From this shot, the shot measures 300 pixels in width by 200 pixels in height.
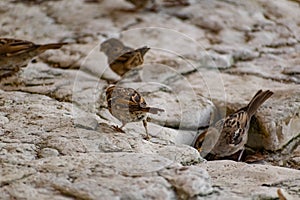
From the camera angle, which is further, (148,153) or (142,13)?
(142,13)

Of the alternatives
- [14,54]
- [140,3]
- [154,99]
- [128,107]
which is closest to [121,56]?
[154,99]

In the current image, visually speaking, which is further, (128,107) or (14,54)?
(14,54)

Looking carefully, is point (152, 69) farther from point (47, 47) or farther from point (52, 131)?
point (52, 131)

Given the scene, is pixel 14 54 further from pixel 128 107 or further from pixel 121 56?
pixel 128 107

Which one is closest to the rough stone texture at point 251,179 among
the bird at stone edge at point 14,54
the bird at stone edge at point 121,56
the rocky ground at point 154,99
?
the rocky ground at point 154,99

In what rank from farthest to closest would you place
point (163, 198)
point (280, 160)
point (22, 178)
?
point (280, 160) < point (22, 178) < point (163, 198)

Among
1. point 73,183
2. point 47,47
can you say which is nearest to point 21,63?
point 47,47
